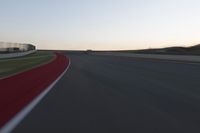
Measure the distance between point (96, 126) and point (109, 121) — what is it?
619 millimetres

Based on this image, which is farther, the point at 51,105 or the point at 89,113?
the point at 51,105

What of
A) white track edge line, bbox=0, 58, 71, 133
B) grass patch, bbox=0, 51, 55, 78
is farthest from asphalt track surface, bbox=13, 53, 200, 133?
grass patch, bbox=0, 51, 55, 78

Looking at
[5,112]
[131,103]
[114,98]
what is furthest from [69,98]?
[5,112]

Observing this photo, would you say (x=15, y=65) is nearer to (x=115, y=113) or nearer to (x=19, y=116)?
(x=19, y=116)

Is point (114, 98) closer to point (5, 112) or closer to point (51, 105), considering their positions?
point (51, 105)

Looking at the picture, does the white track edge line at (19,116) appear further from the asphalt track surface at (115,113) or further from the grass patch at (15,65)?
the grass patch at (15,65)

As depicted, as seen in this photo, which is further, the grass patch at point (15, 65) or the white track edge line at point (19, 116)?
the grass patch at point (15, 65)

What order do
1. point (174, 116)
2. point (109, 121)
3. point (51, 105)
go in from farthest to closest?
point (51, 105) → point (174, 116) → point (109, 121)

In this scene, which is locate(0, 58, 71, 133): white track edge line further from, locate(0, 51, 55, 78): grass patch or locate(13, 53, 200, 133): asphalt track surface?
locate(0, 51, 55, 78): grass patch

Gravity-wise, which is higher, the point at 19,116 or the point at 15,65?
the point at 19,116

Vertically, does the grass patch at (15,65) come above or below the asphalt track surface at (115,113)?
below

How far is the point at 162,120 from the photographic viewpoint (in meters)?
9.23

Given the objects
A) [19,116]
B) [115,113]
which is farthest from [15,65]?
[115,113]

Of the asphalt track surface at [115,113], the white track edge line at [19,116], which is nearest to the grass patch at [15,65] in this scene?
the white track edge line at [19,116]
